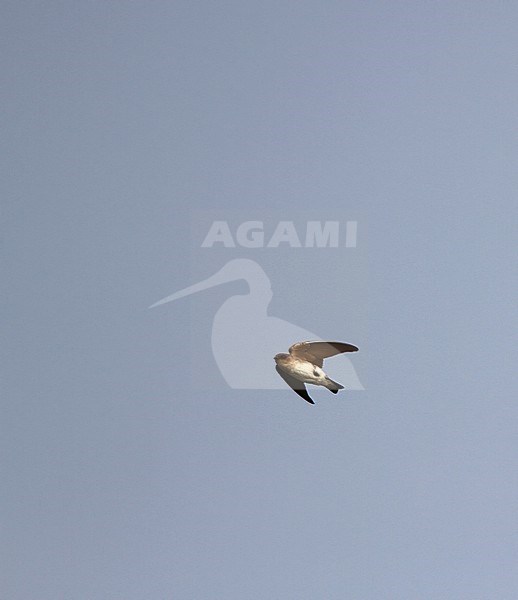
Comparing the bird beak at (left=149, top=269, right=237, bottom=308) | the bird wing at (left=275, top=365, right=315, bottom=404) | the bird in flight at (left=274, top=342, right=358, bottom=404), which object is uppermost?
the bird beak at (left=149, top=269, right=237, bottom=308)

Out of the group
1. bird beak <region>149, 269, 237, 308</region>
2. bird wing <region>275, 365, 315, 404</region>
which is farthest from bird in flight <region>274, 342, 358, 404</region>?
bird beak <region>149, 269, 237, 308</region>

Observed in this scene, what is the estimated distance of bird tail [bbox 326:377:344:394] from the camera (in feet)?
5.44

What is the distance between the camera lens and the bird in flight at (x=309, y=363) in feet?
5.43

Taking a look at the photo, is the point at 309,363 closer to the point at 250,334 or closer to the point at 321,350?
the point at 321,350

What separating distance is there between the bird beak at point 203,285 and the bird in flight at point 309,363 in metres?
0.26

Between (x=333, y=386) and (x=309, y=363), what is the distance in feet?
0.30

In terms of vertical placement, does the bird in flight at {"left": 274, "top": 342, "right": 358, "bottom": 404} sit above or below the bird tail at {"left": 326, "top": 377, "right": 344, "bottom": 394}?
above

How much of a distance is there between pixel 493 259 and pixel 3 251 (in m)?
1.37

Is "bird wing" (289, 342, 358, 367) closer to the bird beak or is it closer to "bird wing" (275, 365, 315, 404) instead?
"bird wing" (275, 365, 315, 404)

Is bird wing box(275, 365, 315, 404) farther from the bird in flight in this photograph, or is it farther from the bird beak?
the bird beak

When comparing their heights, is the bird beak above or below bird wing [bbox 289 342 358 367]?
above

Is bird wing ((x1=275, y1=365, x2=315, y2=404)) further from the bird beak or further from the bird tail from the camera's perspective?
the bird beak

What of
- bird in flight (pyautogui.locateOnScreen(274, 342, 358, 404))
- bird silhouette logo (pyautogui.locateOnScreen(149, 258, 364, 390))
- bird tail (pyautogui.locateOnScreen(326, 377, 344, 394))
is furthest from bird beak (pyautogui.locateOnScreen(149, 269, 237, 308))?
bird tail (pyautogui.locateOnScreen(326, 377, 344, 394))

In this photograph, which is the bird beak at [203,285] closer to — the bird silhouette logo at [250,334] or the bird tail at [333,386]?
the bird silhouette logo at [250,334]
